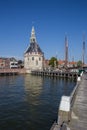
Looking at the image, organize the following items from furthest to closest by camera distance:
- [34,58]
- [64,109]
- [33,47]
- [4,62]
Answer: [33,47]
[4,62]
[34,58]
[64,109]

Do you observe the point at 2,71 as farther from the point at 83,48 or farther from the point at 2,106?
the point at 2,106

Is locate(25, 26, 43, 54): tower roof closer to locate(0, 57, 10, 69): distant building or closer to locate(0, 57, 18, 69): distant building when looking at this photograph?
locate(0, 57, 18, 69): distant building

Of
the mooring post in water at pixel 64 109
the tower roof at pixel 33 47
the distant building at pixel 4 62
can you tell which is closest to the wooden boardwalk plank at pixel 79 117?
the mooring post in water at pixel 64 109

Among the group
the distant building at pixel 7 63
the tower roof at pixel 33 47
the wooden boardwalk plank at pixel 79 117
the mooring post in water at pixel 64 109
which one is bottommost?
the wooden boardwalk plank at pixel 79 117

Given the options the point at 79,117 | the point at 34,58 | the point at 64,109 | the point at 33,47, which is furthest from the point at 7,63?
the point at 64,109

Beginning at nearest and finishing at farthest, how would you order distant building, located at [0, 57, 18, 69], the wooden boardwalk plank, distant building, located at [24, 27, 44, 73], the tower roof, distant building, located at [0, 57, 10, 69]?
1. the wooden boardwalk plank
2. distant building, located at [24, 27, 44, 73]
3. distant building, located at [0, 57, 10, 69]
4. distant building, located at [0, 57, 18, 69]
5. the tower roof

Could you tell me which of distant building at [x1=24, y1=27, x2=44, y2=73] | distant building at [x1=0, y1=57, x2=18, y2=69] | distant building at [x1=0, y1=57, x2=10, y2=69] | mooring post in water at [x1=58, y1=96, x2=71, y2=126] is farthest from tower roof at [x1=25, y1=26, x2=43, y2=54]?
mooring post in water at [x1=58, y1=96, x2=71, y2=126]

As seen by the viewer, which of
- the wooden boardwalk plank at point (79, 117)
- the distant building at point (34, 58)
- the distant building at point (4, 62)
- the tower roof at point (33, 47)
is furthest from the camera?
the tower roof at point (33, 47)

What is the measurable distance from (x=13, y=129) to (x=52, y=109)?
6662 millimetres

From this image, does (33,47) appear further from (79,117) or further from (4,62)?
(79,117)

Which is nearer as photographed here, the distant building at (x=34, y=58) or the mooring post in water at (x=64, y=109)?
the mooring post in water at (x=64, y=109)

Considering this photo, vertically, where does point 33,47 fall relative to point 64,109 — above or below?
above

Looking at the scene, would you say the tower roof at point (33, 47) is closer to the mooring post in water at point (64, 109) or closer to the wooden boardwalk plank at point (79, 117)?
the wooden boardwalk plank at point (79, 117)

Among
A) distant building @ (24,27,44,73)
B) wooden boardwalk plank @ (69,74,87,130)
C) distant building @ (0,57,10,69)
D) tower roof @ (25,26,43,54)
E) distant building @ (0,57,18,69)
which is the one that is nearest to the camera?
wooden boardwalk plank @ (69,74,87,130)
